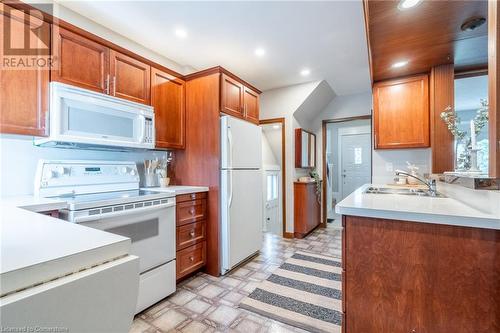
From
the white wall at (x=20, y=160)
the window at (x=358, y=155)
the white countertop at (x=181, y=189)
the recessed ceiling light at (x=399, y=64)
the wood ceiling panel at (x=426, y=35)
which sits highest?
the recessed ceiling light at (x=399, y=64)

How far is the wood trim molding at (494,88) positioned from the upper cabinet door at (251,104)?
2299 mm

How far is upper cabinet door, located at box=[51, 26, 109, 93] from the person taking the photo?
1.75m

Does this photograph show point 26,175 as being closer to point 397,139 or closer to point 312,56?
point 312,56

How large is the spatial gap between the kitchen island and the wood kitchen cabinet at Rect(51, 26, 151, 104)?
7.08 feet

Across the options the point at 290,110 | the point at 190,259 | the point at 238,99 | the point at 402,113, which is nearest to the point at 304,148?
the point at 290,110

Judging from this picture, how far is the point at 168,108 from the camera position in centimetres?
258

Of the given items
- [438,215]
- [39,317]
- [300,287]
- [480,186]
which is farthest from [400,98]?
[39,317]

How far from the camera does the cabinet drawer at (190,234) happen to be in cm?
226

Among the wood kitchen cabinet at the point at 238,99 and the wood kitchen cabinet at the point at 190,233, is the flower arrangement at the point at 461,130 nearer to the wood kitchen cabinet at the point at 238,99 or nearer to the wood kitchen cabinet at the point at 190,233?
the wood kitchen cabinet at the point at 238,99

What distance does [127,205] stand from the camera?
177 centimetres

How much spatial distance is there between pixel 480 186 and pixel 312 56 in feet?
7.91

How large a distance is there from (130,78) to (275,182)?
2861 millimetres
